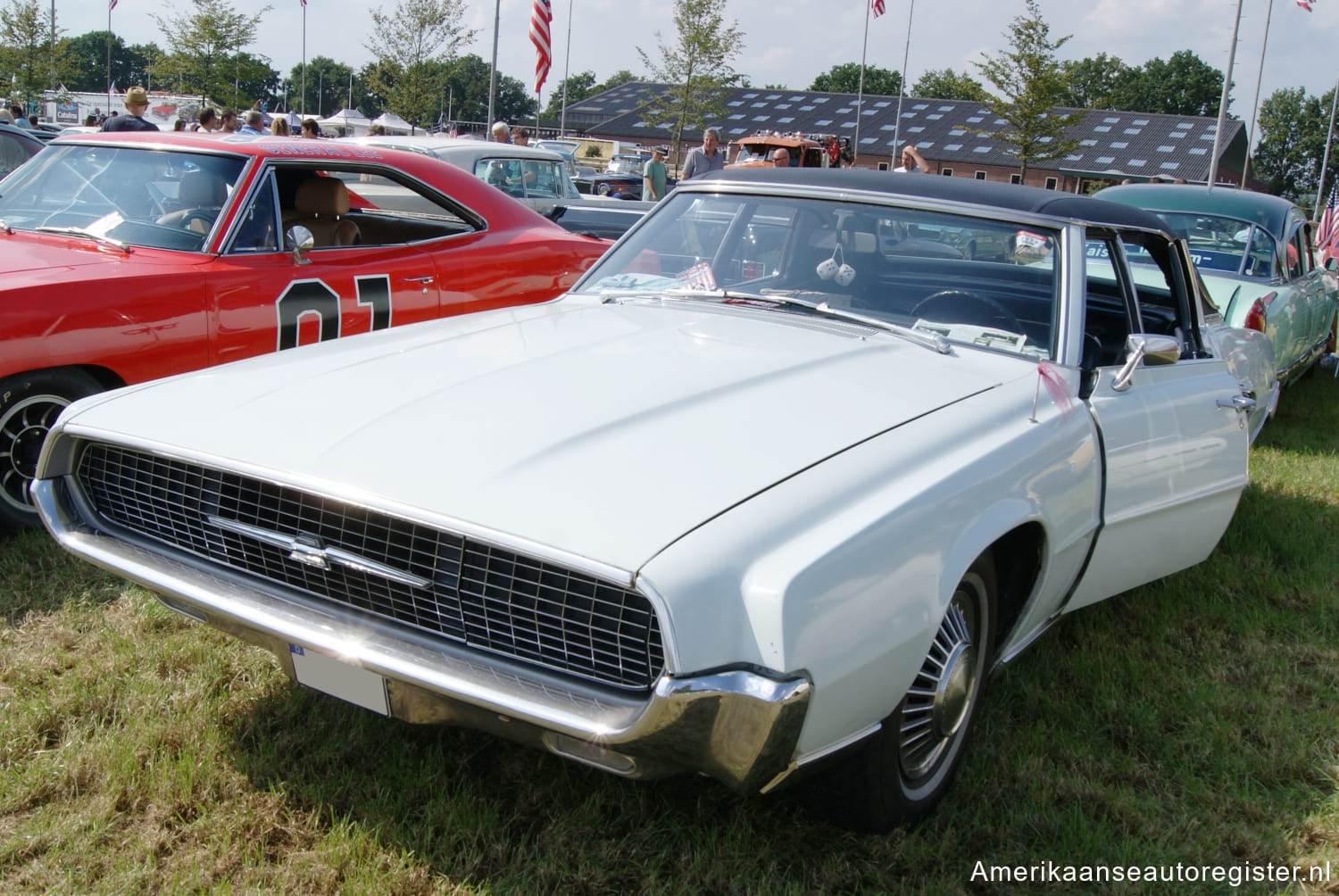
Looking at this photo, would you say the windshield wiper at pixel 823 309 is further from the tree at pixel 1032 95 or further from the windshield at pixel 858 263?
the tree at pixel 1032 95

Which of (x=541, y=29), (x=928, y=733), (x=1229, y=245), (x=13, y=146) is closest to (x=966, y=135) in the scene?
(x=541, y=29)

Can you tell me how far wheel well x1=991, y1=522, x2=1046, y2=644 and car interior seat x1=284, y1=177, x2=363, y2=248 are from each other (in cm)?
344

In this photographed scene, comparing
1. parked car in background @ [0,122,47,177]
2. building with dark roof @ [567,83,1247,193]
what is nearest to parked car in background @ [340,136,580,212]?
parked car in background @ [0,122,47,177]

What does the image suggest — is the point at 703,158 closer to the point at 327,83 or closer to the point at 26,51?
the point at 26,51

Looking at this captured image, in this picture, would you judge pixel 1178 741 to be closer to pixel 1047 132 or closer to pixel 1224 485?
pixel 1224 485

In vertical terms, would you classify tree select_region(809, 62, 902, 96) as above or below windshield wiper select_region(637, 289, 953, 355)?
above

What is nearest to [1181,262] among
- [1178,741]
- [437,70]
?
[1178,741]

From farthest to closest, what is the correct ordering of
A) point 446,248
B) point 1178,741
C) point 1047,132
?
point 1047,132, point 446,248, point 1178,741

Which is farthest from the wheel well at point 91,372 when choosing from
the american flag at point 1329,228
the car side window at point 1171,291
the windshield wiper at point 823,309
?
the american flag at point 1329,228

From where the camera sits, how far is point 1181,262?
12.4 feet

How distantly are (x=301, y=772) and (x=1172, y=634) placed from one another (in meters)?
2.77

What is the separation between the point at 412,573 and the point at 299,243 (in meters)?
2.71

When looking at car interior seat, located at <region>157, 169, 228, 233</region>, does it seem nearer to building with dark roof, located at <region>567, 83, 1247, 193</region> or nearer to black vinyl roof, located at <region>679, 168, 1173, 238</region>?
black vinyl roof, located at <region>679, 168, 1173, 238</region>

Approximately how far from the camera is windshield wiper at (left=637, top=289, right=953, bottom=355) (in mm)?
2980
